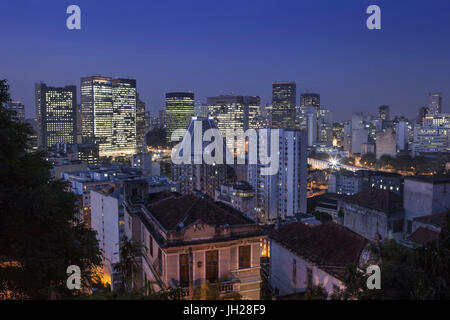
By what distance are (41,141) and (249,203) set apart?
109m

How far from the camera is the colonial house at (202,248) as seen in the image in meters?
11.7

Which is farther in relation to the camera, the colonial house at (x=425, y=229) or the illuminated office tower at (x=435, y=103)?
the illuminated office tower at (x=435, y=103)

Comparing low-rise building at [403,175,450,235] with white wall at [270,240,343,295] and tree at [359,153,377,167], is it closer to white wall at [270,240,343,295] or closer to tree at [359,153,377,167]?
white wall at [270,240,343,295]

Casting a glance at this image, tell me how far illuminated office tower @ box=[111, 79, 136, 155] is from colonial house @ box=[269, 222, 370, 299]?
470ft

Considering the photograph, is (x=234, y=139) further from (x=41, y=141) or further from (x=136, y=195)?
(x=136, y=195)

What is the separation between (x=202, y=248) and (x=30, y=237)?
5249 mm

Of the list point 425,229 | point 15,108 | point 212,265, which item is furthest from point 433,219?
point 15,108

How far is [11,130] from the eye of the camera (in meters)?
9.45

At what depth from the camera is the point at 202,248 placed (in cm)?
1198

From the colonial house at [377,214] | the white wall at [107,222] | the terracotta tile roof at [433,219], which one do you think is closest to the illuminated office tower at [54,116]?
the white wall at [107,222]

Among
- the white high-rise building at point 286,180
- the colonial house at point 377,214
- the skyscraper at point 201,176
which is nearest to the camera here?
the colonial house at point 377,214

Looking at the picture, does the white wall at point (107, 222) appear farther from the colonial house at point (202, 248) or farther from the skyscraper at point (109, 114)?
the skyscraper at point (109, 114)

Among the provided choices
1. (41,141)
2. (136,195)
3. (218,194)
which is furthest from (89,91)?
(136,195)

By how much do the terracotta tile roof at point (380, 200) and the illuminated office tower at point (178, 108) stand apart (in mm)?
147784
